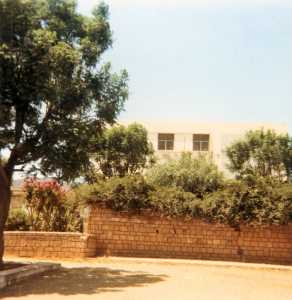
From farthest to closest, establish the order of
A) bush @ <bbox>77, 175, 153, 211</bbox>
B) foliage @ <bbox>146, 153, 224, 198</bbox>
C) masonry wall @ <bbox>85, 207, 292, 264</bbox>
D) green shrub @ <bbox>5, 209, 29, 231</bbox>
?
foliage @ <bbox>146, 153, 224, 198</bbox>
green shrub @ <bbox>5, 209, 29, 231</bbox>
bush @ <bbox>77, 175, 153, 211</bbox>
masonry wall @ <bbox>85, 207, 292, 264</bbox>

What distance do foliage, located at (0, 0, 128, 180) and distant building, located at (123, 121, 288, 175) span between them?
35.5 meters

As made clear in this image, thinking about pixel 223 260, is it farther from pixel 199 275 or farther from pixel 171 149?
pixel 171 149

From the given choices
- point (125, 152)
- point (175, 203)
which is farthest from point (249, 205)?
point (125, 152)

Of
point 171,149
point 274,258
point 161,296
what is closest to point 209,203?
point 274,258

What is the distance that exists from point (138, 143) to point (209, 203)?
17.5 m

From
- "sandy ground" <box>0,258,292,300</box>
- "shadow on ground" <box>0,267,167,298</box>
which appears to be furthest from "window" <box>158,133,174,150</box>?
"shadow on ground" <box>0,267,167,298</box>

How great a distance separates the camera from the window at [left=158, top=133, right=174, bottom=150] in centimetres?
4956

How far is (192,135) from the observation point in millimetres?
49062

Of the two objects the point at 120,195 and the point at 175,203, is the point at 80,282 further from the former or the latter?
the point at 175,203

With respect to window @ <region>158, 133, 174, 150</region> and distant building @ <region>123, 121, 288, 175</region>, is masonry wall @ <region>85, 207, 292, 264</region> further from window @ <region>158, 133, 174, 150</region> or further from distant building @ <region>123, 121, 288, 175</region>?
window @ <region>158, 133, 174, 150</region>

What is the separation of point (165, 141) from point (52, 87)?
3861 centimetres

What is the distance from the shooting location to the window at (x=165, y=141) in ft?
163

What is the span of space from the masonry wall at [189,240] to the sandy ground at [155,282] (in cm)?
118

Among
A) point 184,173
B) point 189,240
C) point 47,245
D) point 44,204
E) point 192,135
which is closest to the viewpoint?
point 47,245
